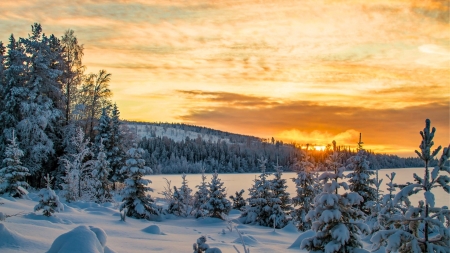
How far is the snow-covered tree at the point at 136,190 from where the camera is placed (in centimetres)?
1986

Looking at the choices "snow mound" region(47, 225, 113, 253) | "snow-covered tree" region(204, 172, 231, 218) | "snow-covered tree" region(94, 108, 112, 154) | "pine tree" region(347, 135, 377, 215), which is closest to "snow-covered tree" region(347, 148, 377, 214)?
"pine tree" region(347, 135, 377, 215)

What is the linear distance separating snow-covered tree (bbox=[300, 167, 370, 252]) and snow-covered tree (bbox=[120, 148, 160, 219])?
14473 millimetres

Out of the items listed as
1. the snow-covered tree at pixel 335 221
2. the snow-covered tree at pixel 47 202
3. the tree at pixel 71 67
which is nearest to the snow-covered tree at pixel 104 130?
the tree at pixel 71 67

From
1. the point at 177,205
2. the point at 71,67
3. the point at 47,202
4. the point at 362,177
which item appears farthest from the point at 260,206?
the point at 71,67

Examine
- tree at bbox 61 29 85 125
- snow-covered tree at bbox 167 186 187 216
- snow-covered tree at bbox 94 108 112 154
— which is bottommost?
snow-covered tree at bbox 167 186 187 216

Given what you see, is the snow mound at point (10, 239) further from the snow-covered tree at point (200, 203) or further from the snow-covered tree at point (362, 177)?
the snow-covered tree at point (362, 177)

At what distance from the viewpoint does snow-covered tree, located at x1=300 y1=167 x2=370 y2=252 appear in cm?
661

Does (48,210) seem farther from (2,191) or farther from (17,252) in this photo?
(2,191)

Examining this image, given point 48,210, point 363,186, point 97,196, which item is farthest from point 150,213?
point 363,186

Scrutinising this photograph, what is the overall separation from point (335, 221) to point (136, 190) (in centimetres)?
1556

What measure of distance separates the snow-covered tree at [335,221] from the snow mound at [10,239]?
18.9ft

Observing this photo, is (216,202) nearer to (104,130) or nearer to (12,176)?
(12,176)

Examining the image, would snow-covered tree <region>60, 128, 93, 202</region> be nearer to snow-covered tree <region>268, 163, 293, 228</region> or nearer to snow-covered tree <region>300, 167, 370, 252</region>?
snow-covered tree <region>268, 163, 293, 228</region>

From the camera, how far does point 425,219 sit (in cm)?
606
